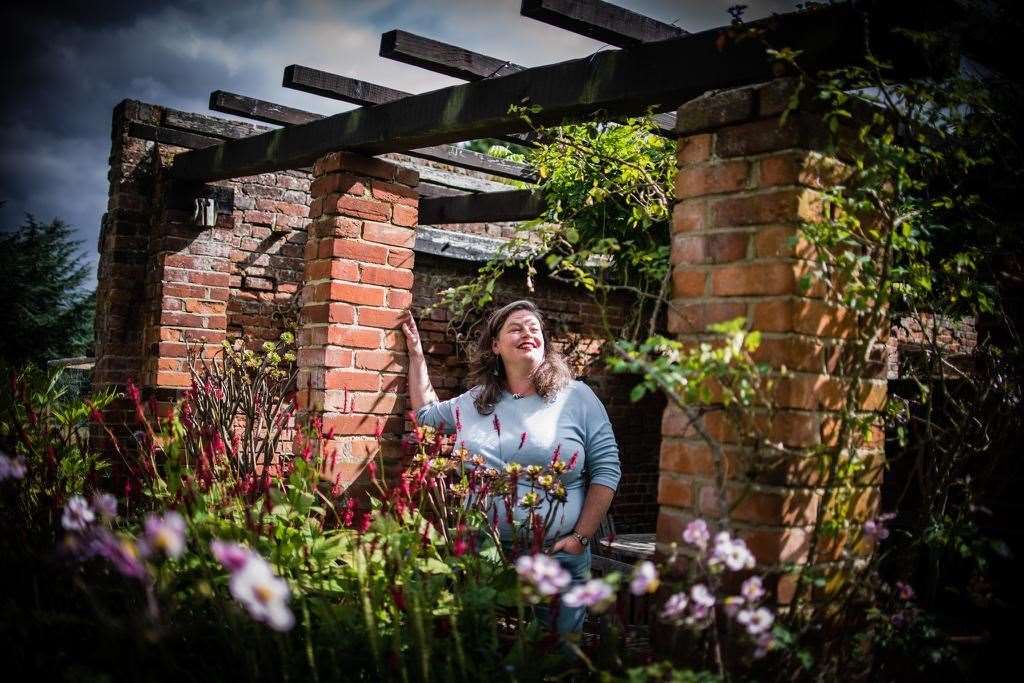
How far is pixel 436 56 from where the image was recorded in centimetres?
315

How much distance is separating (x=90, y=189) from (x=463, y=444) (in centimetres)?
1514

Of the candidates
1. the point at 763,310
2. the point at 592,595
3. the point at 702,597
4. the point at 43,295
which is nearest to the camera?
the point at 592,595

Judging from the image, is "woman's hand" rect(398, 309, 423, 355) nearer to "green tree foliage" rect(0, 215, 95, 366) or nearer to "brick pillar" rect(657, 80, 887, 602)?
"brick pillar" rect(657, 80, 887, 602)

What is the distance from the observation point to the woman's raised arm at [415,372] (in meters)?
3.57

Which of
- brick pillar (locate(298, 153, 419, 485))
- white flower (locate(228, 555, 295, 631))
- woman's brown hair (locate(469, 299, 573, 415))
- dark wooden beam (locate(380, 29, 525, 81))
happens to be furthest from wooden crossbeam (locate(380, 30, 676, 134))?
white flower (locate(228, 555, 295, 631))

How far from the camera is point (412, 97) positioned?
3.43m

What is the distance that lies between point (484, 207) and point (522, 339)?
2409 mm

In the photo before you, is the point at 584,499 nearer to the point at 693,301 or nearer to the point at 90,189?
the point at 693,301

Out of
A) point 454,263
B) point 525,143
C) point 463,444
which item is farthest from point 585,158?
point 454,263

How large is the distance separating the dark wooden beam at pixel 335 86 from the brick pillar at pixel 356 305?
14.0 inches

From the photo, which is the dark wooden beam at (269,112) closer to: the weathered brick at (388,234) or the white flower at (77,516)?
the weathered brick at (388,234)

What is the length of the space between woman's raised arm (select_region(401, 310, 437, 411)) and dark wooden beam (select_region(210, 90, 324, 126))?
1884 mm

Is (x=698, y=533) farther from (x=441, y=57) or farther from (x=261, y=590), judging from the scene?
(x=441, y=57)

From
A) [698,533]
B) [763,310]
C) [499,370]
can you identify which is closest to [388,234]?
[499,370]
